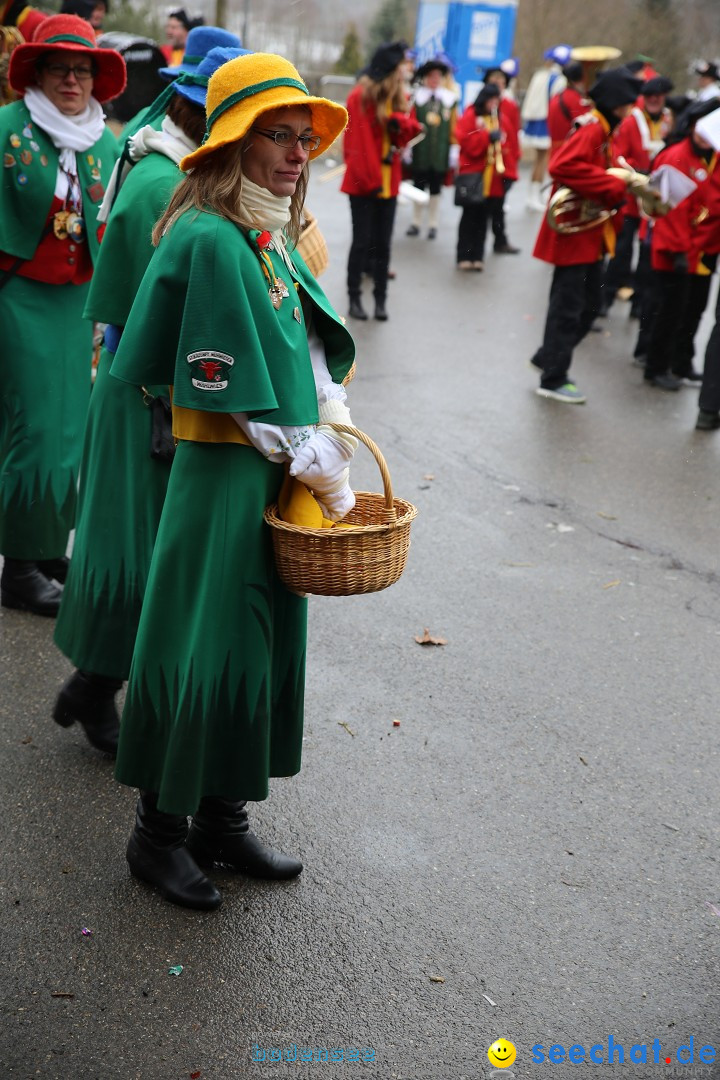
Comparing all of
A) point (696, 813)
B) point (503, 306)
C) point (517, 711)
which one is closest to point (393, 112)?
point (503, 306)

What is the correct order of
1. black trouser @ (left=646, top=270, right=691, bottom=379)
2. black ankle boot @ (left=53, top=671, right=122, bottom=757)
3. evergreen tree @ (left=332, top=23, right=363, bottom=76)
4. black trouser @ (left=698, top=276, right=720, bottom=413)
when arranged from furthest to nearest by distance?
evergreen tree @ (left=332, top=23, right=363, bottom=76)
black trouser @ (left=646, top=270, right=691, bottom=379)
black trouser @ (left=698, top=276, right=720, bottom=413)
black ankle boot @ (left=53, top=671, right=122, bottom=757)

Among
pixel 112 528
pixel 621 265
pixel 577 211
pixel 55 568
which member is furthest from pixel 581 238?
pixel 112 528

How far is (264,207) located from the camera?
261cm

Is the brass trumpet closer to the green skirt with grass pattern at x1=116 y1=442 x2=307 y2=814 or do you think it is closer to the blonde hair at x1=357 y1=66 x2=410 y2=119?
the blonde hair at x1=357 y1=66 x2=410 y2=119

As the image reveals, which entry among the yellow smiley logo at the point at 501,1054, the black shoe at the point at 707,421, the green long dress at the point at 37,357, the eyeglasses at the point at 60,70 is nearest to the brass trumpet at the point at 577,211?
the black shoe at the point at 707,421

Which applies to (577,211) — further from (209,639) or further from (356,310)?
(209,639)

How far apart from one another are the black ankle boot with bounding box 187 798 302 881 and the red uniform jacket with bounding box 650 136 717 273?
6.33m

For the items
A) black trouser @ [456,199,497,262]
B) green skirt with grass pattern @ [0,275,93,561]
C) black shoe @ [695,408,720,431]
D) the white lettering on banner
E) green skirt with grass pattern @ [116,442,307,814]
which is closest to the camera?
green skirt with grass pattern @ [116,442,307,814]

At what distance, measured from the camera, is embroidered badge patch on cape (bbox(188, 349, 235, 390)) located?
8.29 ft

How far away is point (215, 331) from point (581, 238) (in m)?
5.85

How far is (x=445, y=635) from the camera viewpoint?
15.6 feet

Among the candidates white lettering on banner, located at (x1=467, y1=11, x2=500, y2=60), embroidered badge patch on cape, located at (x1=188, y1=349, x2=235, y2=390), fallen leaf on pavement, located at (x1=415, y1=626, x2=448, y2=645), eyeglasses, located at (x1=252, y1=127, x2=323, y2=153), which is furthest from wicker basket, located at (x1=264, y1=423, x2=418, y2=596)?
white lettering on banner, located at (x1=467, y1=11, x2=500, y2=60)

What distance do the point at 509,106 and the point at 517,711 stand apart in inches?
415

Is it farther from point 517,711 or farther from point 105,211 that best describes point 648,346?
point 105,211
